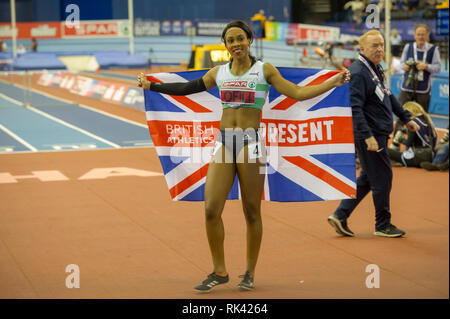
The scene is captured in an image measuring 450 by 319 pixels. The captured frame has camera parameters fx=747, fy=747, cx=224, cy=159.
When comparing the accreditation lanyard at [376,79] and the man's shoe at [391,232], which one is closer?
the accreditation lanyard at [376,79]

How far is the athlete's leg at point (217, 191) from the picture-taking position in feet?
18.5

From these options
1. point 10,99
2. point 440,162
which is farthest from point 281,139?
point 10,99

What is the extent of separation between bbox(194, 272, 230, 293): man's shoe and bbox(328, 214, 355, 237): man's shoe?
84.9 inches

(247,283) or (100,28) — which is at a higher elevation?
(100,28)

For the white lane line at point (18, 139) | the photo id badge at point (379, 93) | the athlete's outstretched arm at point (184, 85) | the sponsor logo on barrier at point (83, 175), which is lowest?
the white lane line at point (18, 139)

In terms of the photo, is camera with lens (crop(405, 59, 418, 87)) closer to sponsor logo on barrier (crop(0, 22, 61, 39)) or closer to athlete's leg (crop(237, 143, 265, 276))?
athlete's leg (crop(237, 143, 265, 276))

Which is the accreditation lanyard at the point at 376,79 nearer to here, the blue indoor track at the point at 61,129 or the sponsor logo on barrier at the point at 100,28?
the blue indoor track at the point at 61,129

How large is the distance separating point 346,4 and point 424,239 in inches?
1314

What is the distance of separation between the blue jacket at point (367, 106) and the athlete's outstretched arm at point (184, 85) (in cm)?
183

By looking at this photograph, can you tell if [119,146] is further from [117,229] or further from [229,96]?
[229,96]

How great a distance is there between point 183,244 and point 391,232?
84.0 inches

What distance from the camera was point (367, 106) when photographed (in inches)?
292

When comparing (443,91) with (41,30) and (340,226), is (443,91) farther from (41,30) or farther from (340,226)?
(41,30)

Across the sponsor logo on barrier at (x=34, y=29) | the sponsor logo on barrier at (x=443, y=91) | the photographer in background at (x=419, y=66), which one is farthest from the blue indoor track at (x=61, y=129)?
the sponsor logo on barrier at (x=34, y=29)
